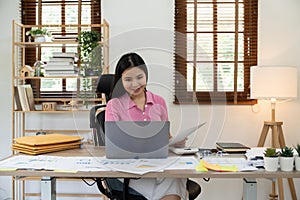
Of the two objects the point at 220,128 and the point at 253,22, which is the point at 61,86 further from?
the point at 253,22

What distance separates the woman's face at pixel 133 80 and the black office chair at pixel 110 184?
0.25m

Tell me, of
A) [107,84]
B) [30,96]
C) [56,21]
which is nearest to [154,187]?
[107,84]

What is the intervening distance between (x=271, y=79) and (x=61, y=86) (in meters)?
1.87

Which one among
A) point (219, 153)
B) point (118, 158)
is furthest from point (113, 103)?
point (219, 153)

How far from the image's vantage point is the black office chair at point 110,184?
1.97 meters

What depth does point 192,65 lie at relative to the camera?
145 inches

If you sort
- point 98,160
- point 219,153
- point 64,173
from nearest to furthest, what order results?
1. point 64,173
2. point 98,160
3. point 219,153

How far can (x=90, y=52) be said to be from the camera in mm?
3352

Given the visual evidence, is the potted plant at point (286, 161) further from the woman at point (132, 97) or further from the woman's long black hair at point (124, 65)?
the woman's long black hair at point (124, 65)

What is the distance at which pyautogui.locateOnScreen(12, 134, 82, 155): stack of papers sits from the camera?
2104mm

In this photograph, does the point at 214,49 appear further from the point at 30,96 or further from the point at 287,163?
the point at 287,163

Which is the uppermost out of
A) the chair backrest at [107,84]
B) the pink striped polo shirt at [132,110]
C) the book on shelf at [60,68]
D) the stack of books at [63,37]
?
the stack of books at [63,37]

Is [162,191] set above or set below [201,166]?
below

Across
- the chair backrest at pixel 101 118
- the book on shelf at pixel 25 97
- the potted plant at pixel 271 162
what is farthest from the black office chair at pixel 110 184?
the book on shelf at pixel 25 97
